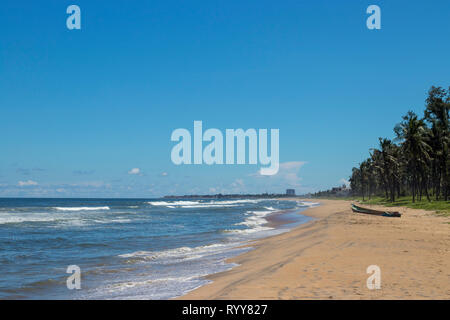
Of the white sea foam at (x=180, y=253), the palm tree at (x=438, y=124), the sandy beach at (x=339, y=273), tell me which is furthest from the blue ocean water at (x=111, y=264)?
the palm tree at (x=438, y=124)

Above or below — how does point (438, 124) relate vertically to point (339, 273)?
above

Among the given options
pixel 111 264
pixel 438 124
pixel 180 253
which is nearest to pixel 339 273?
pixel 180 253

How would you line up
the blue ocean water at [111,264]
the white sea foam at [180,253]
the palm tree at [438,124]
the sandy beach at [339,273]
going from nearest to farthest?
the sandy beach at [339,273] → the blue ocean water at [111,264] → the white sea foam at [180,253] → the palm tree at [438,124]

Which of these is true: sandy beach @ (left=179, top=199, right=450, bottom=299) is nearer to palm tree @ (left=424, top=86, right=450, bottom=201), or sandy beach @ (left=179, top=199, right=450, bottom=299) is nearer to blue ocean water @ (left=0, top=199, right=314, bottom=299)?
blue ocean water @ (left=0, top=199, right=314, bottom=299)

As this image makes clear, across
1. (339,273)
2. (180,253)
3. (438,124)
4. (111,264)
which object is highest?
(438,124)

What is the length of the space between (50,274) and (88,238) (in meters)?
11.1

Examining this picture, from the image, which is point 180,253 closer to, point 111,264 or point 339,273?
point 111,264

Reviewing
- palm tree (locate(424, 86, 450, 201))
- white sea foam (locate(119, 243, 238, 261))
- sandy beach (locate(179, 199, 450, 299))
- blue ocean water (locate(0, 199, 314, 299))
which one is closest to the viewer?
sandy beach (locate(179, 199, 450, 299))

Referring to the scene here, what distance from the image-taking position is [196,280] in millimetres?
10750

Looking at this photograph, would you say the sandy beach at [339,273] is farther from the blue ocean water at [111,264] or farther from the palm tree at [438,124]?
the palm tree at [438,124]

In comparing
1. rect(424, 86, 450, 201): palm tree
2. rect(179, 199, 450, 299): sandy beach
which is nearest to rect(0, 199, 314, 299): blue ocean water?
rect(179, 199, 450, 299): sandy beach
